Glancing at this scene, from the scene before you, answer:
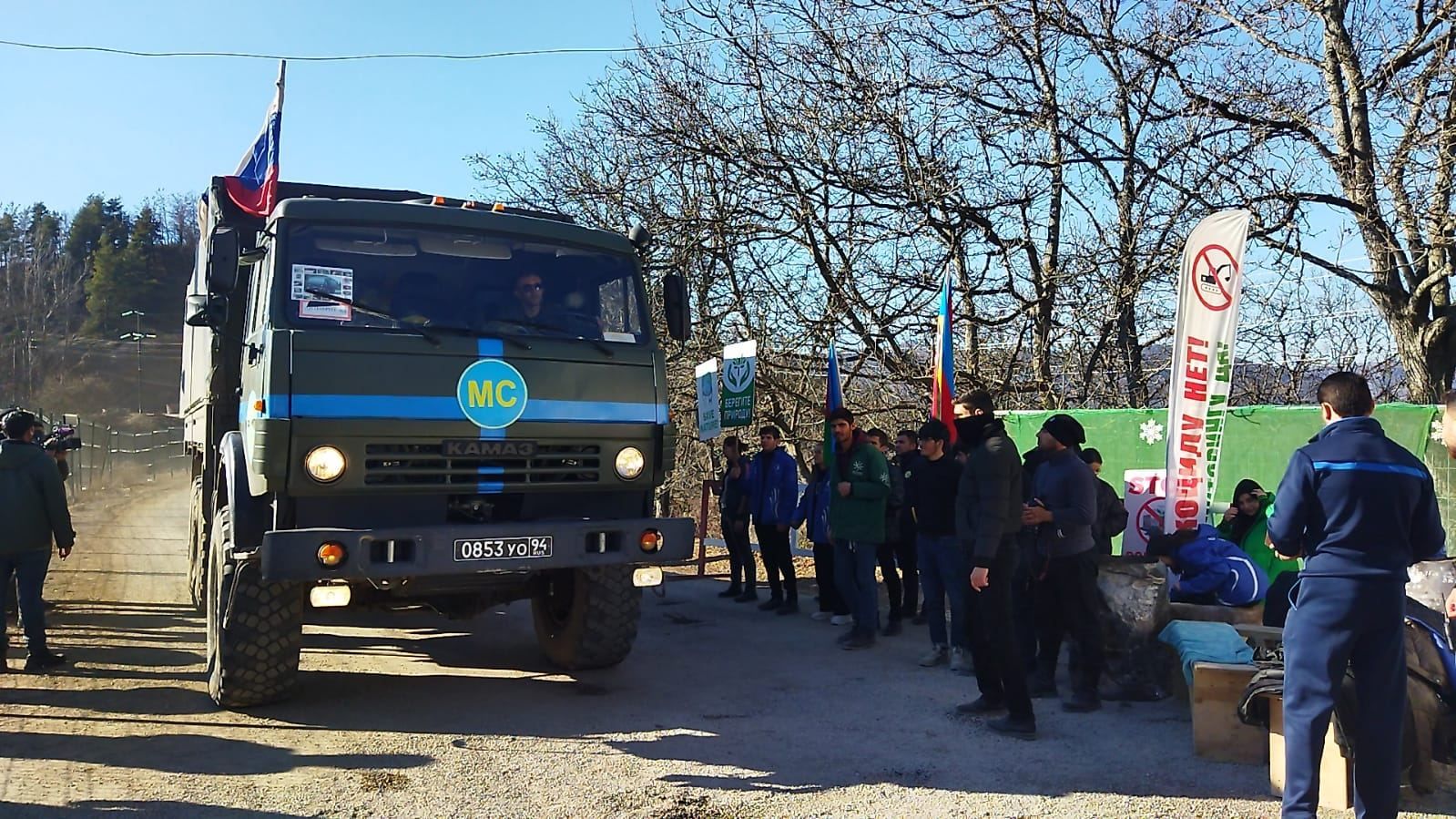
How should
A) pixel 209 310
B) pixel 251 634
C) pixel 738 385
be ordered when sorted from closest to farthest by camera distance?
pixel 251 634 → pixel 209 310 → pixel 738 385

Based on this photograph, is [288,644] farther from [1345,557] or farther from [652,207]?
[652,207]

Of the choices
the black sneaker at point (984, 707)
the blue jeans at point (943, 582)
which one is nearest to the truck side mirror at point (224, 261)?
the blue jeans at point (943, 582)

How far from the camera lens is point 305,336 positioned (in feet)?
18.2

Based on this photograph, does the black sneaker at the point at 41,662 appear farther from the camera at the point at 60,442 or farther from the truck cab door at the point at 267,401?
the camera at the point at 60,442

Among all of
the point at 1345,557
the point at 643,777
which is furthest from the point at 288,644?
the point at 1345,557

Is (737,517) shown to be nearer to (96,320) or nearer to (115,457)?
(115,457)

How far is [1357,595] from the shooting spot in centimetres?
404

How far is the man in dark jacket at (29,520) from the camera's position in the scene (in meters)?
7.18

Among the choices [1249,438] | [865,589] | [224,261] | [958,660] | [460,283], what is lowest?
[958,660]

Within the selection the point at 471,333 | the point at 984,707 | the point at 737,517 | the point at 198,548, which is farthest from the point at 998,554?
the point at 198,548

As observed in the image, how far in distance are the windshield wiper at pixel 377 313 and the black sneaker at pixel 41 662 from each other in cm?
365

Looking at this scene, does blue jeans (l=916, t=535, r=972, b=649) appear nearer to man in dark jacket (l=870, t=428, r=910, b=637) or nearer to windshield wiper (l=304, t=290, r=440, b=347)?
man in dark jacket (l=870, t=428, r=910, b=637)

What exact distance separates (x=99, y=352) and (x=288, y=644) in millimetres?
62568

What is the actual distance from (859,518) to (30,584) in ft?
18.8
